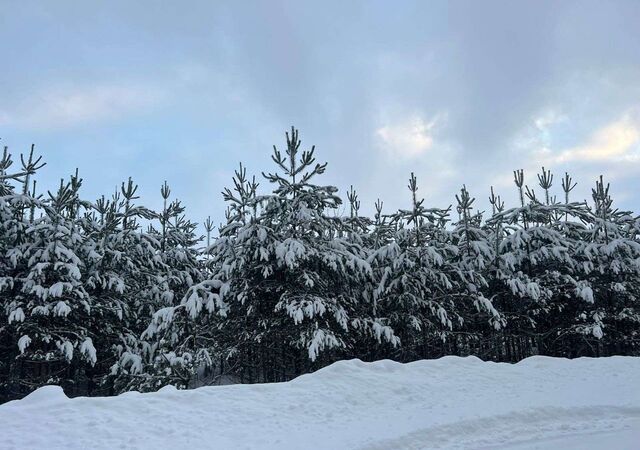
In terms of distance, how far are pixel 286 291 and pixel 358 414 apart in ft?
16.2

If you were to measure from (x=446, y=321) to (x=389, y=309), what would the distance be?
1.87 meters

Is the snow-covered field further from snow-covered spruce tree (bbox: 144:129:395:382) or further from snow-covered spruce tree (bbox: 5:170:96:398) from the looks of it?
snow-covered spruce tree (bbox: 5:170:96:398)

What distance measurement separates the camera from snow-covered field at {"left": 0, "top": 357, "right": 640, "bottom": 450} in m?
6.35

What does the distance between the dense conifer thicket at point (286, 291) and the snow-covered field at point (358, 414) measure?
2.46 metres

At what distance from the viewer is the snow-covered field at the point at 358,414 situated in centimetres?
635

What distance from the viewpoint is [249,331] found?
42.8 ft

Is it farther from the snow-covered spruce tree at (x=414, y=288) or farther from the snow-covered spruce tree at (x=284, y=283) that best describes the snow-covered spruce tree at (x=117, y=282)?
the snow-covered spruce tree at (x=414, y=288)

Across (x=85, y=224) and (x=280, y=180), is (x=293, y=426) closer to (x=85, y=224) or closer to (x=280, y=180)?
(x=280, y=180)

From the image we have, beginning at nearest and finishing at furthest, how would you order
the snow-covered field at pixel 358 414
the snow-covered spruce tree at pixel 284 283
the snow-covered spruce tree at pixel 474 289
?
the snow-covered field at pixel 358 414
the snow-covered spruce tree at pixel 284 283
the snow-covered spruce tree at pixel 474 289

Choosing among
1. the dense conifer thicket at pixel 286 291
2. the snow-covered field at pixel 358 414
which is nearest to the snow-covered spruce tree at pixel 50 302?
the dense conifer thicket at pixel 286 291

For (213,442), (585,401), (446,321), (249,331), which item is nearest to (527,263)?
(446,321)

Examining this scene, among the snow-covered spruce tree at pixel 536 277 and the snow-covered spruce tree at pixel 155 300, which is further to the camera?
the snow-covered spruce tree at pixel 536 277

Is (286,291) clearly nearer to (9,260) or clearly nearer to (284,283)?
(284,283)

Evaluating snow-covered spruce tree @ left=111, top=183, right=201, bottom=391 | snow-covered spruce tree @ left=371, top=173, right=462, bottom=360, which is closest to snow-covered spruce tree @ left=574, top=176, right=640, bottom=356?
snow-covered spruce tree @ left=371, top=173, right=462, bottom=360
